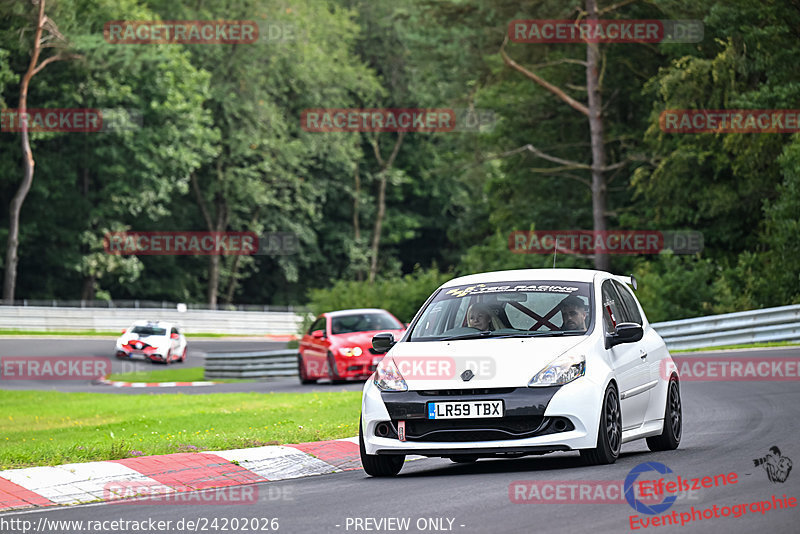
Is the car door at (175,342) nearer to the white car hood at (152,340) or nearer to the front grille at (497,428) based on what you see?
the white car hood at (152,340)

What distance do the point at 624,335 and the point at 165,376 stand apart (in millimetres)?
31072

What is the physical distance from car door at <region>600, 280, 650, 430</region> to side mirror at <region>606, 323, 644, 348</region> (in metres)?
0.07

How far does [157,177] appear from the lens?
6669 centimetres

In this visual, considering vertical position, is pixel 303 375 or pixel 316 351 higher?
pixel 316 351

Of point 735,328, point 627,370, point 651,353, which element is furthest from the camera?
point 735,328

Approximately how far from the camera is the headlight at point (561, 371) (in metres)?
10.1

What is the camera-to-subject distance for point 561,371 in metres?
10.2

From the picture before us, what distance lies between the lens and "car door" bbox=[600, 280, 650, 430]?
429 inches

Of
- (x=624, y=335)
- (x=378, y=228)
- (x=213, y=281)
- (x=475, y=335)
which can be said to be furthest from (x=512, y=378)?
(x=378, y=228)

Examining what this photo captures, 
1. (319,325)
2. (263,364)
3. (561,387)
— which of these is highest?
(561,387)

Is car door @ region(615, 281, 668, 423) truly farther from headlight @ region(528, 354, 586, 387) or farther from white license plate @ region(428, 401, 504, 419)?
white license plate @ region(428, 401, 504, 419)

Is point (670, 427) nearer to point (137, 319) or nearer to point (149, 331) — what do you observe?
point (149, 331)

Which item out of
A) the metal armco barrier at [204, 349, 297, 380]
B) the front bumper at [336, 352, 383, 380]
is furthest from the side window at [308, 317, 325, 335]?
the metal armco barrier at [204, 349, 297, 380]

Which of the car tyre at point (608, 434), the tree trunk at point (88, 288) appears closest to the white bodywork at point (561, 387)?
the car tyre at point (608, 434)
